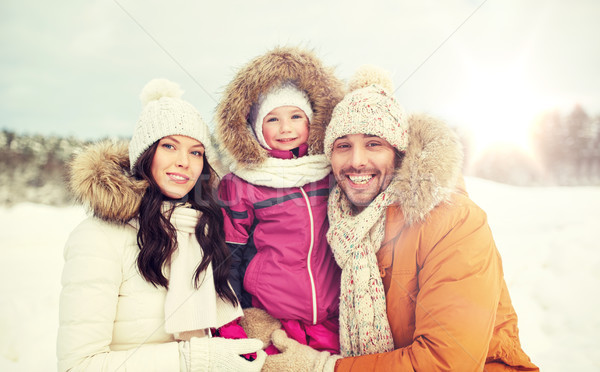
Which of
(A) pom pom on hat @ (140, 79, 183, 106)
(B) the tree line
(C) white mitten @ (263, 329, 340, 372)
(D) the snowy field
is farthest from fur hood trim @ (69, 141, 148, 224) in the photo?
(B) the tree line

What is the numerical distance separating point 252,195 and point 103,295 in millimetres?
1056

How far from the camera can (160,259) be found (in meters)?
1.90

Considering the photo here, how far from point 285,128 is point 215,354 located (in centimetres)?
147

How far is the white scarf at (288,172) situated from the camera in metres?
2.34

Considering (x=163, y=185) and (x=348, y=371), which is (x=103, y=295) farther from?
(x=348, y=371)

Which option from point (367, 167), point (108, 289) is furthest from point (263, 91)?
point (108, 289)

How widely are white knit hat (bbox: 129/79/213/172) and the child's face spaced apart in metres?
0.46

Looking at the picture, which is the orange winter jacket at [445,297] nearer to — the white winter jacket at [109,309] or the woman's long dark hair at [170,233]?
the woman's long dark hair at [170,233]

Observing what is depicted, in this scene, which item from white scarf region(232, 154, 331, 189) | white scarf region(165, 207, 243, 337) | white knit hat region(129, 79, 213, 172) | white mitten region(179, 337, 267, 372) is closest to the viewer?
white mitten region(179, 337, 267, 372)

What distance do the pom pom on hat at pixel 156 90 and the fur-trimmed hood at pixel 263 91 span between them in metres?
0.42

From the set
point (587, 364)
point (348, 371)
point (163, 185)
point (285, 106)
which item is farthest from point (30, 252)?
point (587, 364)

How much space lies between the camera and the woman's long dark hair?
1893 mm

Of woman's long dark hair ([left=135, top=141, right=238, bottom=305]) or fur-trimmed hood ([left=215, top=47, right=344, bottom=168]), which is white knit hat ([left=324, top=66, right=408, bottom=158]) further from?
woman's long dark hair ([left=135, top=141, right=238, bottom=305])

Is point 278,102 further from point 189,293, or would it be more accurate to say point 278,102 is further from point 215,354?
point 215,354
